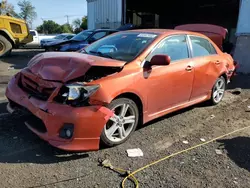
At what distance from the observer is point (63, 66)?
3607mm

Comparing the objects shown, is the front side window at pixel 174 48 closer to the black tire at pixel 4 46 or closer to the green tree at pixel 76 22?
the black tire at pixel 4 46

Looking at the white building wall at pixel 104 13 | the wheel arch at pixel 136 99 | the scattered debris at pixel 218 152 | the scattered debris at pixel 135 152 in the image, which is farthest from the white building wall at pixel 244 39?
the white building wall at pixel 104 13

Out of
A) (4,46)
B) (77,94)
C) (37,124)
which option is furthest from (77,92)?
(4,46)

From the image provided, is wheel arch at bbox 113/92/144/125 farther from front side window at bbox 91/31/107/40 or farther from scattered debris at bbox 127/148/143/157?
front side window at bbox 91/31/107/40

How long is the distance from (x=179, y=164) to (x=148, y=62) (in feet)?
5.02

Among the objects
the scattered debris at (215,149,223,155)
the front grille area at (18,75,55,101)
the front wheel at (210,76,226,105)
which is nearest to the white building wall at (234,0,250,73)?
the front wheel at (210,76,226,105)

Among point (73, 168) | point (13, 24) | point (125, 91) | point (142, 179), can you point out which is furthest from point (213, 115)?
point (13, 24)

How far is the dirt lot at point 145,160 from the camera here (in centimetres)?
299

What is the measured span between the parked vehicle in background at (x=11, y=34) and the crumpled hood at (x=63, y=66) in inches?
401

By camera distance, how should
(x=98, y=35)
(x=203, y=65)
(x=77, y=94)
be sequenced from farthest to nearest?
(x=98, y=35)
(x=203, y=65)
(x=77, y=94)

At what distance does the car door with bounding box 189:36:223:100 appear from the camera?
16.4 feet

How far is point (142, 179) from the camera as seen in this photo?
9.95 ft

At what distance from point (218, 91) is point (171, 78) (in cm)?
203

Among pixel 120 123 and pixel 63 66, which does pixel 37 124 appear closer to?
pixel 63 66
